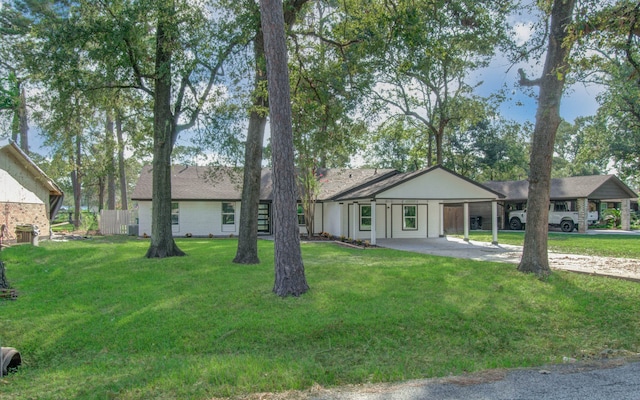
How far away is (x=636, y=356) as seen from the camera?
16.7 ft

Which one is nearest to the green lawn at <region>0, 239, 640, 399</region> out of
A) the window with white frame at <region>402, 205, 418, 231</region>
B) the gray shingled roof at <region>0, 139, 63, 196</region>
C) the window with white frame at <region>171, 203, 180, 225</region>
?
the gray shingled roof at <region>0, 139, 63, 196</region>

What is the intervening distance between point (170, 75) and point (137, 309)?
292 inches

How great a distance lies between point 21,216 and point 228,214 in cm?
1004

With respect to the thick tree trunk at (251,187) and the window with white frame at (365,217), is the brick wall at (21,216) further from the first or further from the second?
the window with white frame at (365,217)

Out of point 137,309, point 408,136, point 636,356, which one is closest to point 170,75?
point 137,309

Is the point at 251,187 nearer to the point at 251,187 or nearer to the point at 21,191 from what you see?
the point at 251,187

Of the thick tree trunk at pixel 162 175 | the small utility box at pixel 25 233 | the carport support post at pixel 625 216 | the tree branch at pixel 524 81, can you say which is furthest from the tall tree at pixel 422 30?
the carport support post at pixel 625 216

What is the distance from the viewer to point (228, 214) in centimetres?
2444

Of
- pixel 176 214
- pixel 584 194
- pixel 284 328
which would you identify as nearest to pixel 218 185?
pixel 176 214

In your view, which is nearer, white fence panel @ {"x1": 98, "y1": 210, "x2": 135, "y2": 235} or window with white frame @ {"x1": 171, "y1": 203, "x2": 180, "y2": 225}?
window with white frame @ {"x1": 171, "y1": 203, "x2": 180, "y2": 225}

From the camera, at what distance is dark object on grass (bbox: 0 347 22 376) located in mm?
4609

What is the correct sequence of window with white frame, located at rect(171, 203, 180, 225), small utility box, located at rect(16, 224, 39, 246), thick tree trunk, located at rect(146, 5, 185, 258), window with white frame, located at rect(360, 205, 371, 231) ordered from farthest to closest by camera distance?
window with white frame, located at rect(171, 203, 180, 225), window with white frame, located at rect(360, 205, 371, 231), small utility box, located at rect(16, 224, 39, 246), thick tree trunk, located at rect(146, 5, 185, 258)

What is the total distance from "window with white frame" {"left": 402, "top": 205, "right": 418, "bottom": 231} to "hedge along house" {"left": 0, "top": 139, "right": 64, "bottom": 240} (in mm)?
17561

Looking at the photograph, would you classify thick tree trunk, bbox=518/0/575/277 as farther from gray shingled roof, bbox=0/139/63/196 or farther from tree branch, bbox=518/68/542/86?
gray shingled roof, bbox=0/139/63/196
